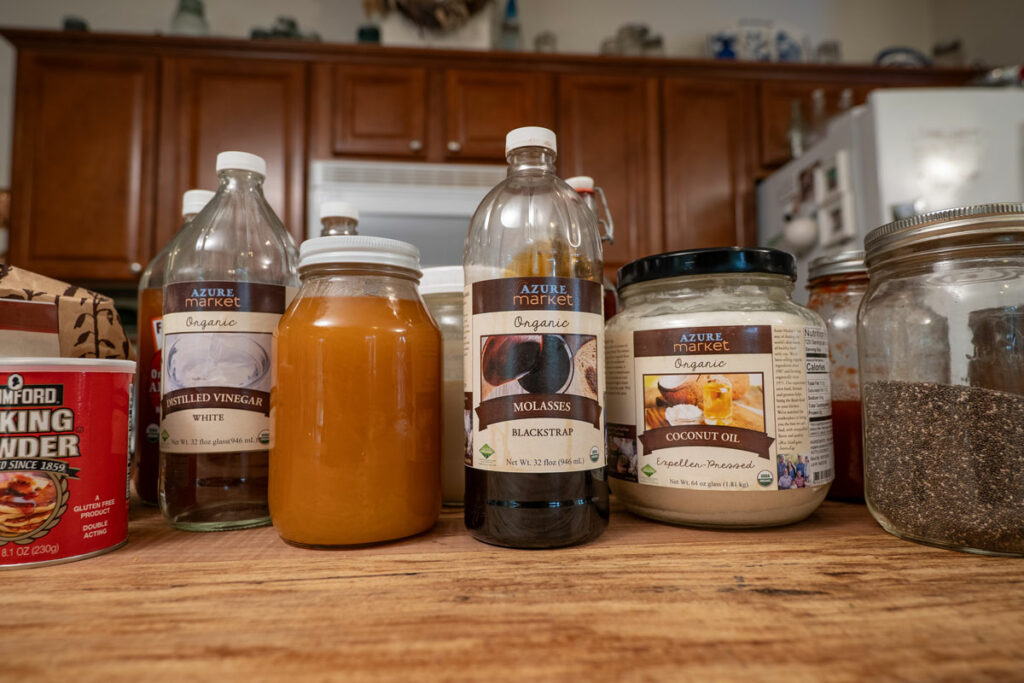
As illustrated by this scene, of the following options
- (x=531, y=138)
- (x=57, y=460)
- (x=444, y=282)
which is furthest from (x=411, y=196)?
(x=57, y=460)

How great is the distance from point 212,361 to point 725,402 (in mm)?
407

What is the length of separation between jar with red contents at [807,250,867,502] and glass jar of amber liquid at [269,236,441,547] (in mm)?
398

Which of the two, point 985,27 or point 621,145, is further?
point 985,27

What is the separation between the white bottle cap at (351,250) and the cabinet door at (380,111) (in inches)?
74.4

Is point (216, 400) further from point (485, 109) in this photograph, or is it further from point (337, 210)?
point (485, 109)

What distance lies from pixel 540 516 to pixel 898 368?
11.3 inches

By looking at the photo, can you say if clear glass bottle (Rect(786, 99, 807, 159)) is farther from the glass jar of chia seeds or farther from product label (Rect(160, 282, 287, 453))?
product label (Rect(160, 282, 287, 453))

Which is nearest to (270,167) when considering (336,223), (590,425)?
(336,223)

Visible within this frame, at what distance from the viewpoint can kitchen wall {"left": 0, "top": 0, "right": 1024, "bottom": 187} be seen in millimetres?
2467

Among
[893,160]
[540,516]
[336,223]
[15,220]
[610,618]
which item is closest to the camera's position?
[610,618]

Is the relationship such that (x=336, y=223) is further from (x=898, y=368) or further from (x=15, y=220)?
(x=15, y=220)

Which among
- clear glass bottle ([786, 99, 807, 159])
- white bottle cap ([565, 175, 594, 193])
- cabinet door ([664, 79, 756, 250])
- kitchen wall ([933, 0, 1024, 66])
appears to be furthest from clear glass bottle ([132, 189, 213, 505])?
kitchen wall ([933, 0, 1024, 66])

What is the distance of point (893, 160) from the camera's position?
1.72 metres

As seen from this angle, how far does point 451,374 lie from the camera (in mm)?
558
